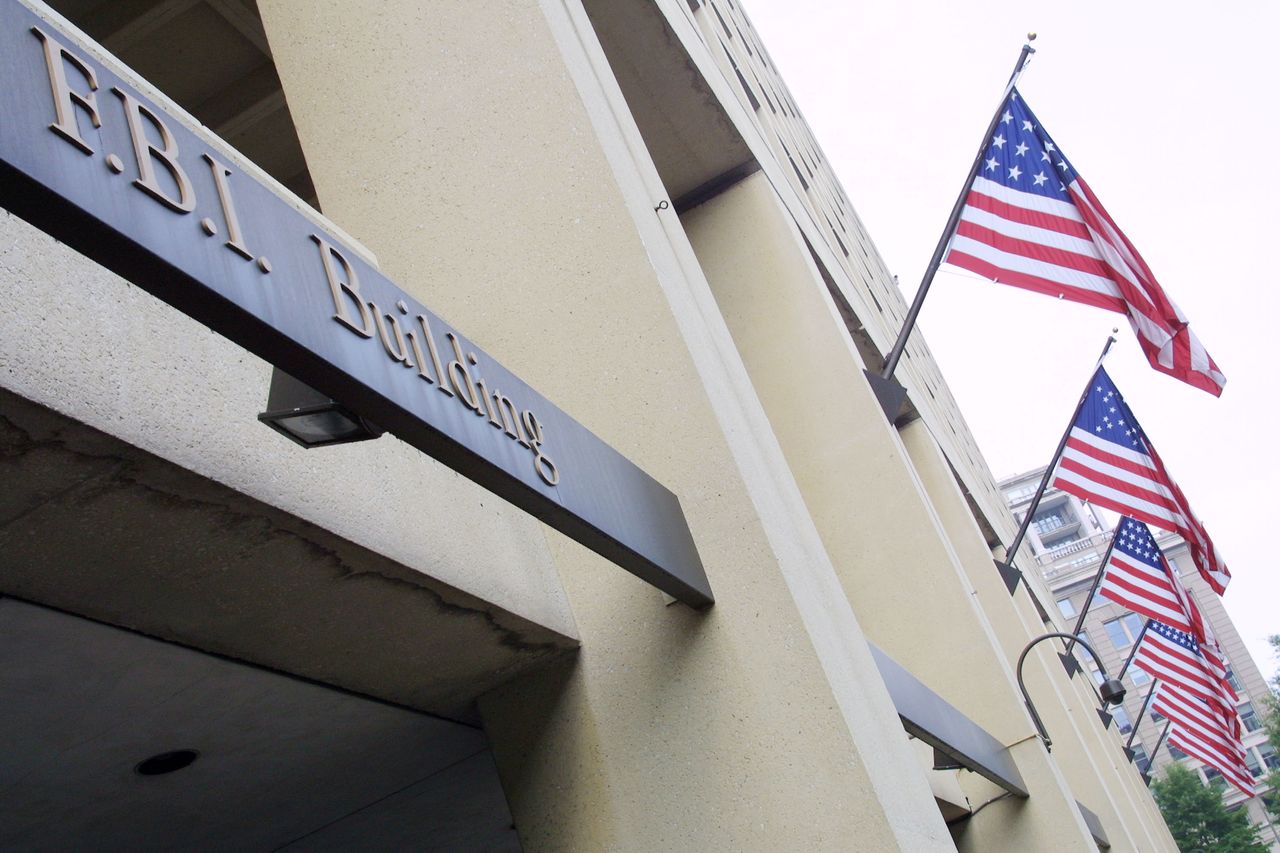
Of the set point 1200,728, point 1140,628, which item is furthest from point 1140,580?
point 1140,628

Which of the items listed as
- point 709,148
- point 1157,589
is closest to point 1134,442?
point 1157,589

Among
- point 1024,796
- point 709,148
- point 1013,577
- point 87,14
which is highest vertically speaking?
point 87,14

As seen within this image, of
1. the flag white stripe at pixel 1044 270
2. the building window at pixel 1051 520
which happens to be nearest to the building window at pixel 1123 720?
the building window at pixel 1051 520

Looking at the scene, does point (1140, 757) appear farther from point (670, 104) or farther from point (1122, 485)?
point (670, 104)

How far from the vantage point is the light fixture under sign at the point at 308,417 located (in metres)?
2.90

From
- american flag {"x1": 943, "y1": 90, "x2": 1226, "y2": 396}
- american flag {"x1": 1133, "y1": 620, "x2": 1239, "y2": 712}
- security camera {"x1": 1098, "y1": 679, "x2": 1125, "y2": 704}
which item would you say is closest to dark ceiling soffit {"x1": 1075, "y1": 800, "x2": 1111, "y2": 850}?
security camera {"x1": 1098, "y1": 679, "x2": 1125, "y2": 704}

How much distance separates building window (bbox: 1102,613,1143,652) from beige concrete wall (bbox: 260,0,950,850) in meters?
85.9

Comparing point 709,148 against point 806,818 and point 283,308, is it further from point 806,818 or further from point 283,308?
point 283,308

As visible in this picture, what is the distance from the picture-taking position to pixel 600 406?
5.07 metres

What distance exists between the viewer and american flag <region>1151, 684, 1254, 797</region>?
78.7ft

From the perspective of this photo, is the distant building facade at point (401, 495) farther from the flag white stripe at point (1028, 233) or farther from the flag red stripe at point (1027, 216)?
the flag red stripe at point (1027, 216)

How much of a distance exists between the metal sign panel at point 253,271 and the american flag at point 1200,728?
74.6ft

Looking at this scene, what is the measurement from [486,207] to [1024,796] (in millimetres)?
7365

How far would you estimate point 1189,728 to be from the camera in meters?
24.2
